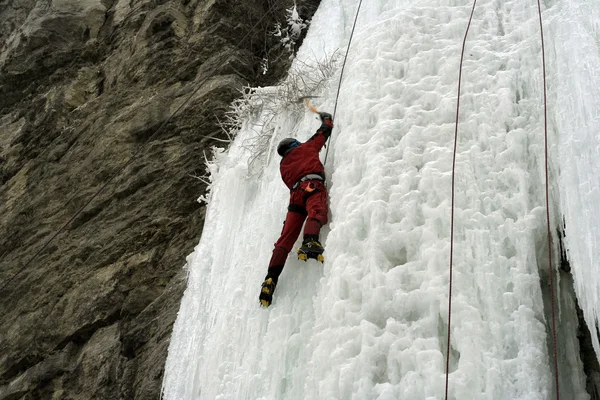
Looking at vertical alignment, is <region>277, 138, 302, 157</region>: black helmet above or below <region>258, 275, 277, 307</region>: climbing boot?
above

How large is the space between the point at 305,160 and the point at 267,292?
43.5 inches

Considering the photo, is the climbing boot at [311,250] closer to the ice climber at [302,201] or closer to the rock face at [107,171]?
the ice climber at [302,201]

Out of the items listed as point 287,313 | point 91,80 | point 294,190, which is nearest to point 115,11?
point 91,80

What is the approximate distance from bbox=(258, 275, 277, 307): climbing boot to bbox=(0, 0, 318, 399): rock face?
4.44 feet

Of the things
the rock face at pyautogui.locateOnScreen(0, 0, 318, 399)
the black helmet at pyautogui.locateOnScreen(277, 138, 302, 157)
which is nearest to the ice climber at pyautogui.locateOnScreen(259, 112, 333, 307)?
the black helmet at pyautogui.locateOnScreen(277, 138, 302, 157)

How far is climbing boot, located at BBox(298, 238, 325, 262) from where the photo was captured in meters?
4.22

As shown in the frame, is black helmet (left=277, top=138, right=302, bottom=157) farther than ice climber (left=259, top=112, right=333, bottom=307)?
Yes

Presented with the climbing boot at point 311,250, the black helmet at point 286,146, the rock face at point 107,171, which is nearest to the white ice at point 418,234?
the climbing boot at point 311,250

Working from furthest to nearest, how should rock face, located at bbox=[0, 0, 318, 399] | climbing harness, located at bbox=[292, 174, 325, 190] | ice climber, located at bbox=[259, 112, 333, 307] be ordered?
rock face, located at bbox=[0, 0, 318, 399]
climbing harness, located at bbox=[292, 174, 325, 190]
ice climber, located at bbox=[259, 112, 333, 307]

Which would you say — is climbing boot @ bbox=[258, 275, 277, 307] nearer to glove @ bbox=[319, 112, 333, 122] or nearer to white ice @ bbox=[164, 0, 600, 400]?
white ice @ bbox=[164, 0, 600, 400]

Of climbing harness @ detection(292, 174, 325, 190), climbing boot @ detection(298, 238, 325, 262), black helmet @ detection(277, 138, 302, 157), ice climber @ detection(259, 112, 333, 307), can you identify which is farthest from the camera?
black helmet @ detection(277, 138, 302, 157)

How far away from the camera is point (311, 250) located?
4.22 meters

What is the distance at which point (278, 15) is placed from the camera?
8.13m

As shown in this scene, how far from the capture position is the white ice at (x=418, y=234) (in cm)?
335
